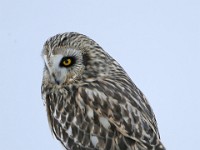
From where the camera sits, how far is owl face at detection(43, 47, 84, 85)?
5.35 metres

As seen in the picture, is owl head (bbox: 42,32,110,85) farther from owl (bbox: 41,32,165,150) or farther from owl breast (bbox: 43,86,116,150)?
owl breast (bbox: 43,86,116,150)

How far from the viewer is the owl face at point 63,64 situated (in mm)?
5352

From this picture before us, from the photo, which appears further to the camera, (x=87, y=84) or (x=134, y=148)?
(x=87, y=84)

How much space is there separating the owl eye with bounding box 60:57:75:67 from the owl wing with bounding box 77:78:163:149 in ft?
0.67

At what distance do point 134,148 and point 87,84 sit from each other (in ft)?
2.22

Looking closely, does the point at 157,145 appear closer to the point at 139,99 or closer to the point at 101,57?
the point at 139,99

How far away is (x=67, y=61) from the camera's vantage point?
213 inches

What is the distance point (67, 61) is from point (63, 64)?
1.5 inches

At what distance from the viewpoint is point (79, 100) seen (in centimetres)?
537

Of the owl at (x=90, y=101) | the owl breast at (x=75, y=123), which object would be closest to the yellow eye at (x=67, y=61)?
the owl at (x=90, y=101)

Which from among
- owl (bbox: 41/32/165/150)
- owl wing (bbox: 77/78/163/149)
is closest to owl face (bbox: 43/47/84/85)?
owl (bbox: 41/32/165/150)

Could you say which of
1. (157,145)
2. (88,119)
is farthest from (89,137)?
(157,145)

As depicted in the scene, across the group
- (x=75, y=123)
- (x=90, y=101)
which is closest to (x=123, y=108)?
(x=90, y=101)

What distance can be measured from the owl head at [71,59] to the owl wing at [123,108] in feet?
0.39
